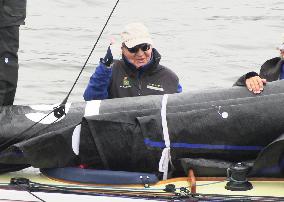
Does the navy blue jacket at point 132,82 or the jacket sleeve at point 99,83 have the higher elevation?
the navy blue jacket at point 132,82

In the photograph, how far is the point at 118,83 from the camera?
5230 mm

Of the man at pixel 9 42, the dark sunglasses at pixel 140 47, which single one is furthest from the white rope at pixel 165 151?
the man at pixel 9 42

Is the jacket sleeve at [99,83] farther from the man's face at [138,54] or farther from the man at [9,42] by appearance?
the man at [9,42]

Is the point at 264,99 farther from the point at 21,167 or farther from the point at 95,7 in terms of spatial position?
the point at 95,7

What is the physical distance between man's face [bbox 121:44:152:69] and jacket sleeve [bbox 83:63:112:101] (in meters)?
0.18

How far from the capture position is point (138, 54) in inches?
201

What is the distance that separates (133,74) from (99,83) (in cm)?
26

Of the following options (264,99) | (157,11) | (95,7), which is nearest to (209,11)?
(157,11)

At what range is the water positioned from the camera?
9.53 meters

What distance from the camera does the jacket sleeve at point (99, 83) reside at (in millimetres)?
5031

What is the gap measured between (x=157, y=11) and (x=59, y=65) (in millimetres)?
3288

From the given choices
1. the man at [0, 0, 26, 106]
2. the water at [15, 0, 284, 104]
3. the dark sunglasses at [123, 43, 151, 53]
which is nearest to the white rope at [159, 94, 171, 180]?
the dark sunglasses at [123, 43, 151, 53]

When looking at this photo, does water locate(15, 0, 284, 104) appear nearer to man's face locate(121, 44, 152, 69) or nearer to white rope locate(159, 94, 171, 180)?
man's face locate(121, 44, 152, 69)

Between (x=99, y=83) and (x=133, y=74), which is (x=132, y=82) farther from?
(x=99, y=83)
